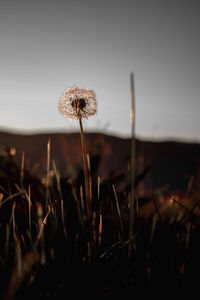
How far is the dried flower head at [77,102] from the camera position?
402mm

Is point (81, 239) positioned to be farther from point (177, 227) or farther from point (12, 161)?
point (12, 161)

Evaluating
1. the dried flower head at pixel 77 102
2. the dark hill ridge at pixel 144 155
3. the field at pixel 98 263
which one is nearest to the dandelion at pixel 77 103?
the dried flower head at pixel 77 102

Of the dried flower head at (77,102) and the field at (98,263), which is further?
the dried flower head at (77,102)

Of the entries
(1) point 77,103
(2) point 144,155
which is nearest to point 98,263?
(1) point 77,103

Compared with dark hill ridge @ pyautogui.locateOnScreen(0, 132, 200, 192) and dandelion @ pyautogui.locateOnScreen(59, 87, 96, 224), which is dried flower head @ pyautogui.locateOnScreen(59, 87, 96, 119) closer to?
dandelion @ pyautogui.locateOnScreen(59, 87, 96, 224)

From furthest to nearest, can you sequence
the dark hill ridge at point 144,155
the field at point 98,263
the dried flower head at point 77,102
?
the dark hill ridge at point 144,155 < the dried flower head at point 77,102 < the field at point 98,263

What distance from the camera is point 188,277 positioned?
0.27 metres

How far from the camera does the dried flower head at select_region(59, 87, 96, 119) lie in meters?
0.40

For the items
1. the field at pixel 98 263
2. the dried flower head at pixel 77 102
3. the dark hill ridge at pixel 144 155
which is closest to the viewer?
the field at pixel 98 263

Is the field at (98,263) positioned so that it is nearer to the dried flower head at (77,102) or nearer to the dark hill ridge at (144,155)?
the dried flower head at (77,102)

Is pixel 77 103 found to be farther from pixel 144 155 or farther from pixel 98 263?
pixel 144 155

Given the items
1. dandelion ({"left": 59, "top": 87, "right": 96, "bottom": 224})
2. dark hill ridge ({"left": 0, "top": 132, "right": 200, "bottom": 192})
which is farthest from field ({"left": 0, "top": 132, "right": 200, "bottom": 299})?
dark hill ridge ({"left": 0, "top": 132, "right": 200, "bottom": 192})

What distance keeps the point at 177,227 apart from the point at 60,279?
0.67 feet

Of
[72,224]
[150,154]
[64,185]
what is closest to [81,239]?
[72,224]
